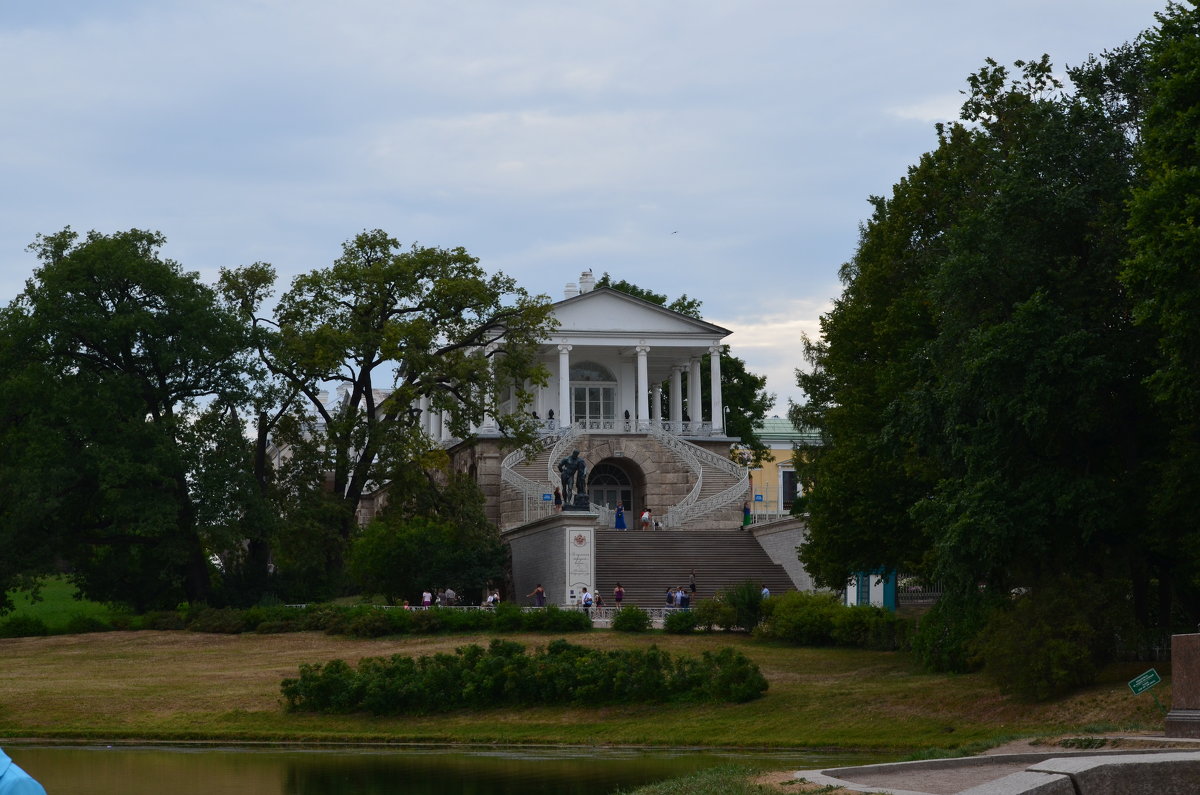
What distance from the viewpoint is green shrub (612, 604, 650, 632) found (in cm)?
3638

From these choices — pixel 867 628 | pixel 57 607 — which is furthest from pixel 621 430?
pixel 867 628

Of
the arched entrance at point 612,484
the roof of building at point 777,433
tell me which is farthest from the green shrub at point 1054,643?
the roof of building at point 777,433

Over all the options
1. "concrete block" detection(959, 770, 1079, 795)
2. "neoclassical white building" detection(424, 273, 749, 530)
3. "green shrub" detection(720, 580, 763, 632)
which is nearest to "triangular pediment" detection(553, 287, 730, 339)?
"neoclassical white building" detection(424, 273, 749, 530)

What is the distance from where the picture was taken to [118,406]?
136 feet

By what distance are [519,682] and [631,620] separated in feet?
30.6

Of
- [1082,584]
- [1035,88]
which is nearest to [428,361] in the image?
[1035,88]

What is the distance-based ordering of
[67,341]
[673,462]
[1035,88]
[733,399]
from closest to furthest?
[1035,88] → [67,341] → [673,462] → [733,399]

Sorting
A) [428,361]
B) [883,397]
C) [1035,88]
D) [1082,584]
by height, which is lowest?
[1082,584]

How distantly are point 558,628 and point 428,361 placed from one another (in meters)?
12.1

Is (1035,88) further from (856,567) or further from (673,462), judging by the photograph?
(673,462)

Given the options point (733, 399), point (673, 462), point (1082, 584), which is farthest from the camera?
point (733, 399)

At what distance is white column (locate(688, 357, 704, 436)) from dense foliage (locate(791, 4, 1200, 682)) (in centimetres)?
3236

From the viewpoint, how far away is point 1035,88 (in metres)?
30.4

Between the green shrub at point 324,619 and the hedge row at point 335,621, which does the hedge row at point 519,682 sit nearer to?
the hedge row at point 335,621
